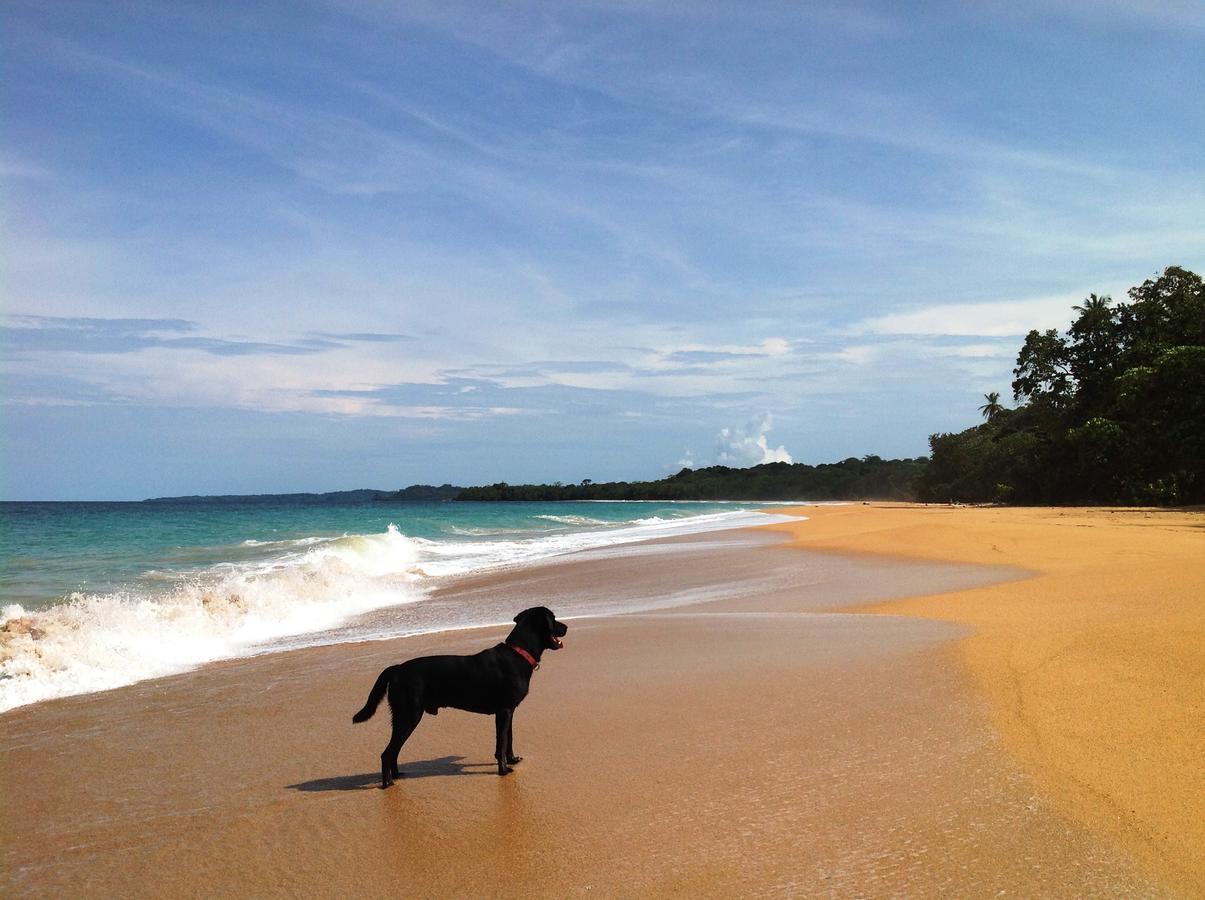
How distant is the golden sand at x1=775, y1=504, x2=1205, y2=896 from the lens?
3.85 metres

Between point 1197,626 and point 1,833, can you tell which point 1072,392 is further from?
point 1,833

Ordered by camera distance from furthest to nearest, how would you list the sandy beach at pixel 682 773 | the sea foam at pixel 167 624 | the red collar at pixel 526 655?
the sea foam at pixel 167 624
the red collar at pixel 526 655
the sandy beach at pixel 682 773

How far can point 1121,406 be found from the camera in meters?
38.6

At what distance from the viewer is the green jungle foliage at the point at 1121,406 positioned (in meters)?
35.6

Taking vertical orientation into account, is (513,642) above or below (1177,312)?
below

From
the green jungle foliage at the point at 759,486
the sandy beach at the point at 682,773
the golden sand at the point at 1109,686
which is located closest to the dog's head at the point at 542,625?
the sandy beach at the point at 682,773

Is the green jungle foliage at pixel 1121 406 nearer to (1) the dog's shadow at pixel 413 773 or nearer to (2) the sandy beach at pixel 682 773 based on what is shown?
(2) the sandy beach at pixel 682 773

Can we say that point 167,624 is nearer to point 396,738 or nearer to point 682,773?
point 396,738

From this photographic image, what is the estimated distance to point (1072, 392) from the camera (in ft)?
158

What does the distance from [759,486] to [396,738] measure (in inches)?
6010

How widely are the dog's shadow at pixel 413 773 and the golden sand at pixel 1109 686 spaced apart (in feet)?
10.2

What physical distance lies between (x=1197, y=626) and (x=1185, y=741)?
10.8 feet

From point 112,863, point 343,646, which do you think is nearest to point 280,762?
point 112,863

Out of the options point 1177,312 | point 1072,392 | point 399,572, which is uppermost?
point 1177,312
